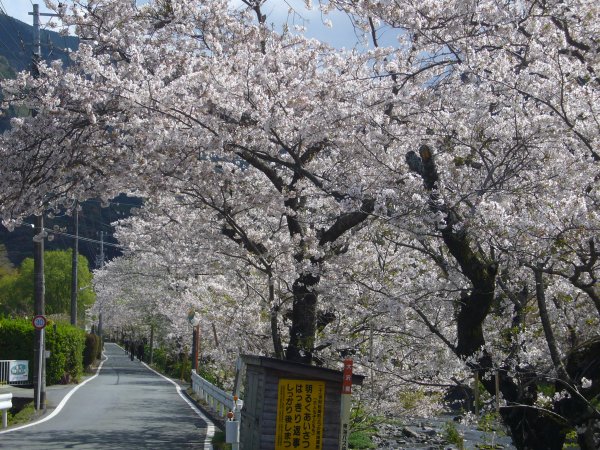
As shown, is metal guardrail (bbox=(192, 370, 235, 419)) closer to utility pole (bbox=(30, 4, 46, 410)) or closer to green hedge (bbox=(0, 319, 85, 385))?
utility pole (bbox=(30, 4, 46, 410))

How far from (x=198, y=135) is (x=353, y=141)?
2.07 meters

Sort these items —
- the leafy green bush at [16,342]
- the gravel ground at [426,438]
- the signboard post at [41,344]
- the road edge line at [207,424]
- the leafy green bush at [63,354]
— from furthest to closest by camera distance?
the leafy green bush at [63,354] → the leafy green bush at [16,342] → the signboard post at [41,344] → the gravel ground at [426,438] → the road edge line at [207,424]

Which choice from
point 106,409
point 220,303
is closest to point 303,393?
point 220,303

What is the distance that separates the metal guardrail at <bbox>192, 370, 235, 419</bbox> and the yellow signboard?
4.24 m

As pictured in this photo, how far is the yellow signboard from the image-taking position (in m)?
10.8

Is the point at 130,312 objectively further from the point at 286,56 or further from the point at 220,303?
the point at 286,56

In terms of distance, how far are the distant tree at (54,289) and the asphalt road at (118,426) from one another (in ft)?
150

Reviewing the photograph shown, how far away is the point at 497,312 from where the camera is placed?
11.1 meters

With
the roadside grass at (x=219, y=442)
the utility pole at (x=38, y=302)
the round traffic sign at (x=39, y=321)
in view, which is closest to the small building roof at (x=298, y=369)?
the roadside grass at (x=219, y=442)

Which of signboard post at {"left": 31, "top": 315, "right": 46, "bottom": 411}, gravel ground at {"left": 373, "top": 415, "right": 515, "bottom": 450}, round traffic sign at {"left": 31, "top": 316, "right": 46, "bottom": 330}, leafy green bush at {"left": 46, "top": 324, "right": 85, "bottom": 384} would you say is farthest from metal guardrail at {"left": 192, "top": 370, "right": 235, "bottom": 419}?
leafy green bush at {"left": 46, "top": 324, "right": 85, "bottom": 384}

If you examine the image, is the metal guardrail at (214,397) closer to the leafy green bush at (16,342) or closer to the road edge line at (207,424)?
the road edge line at (207,424)

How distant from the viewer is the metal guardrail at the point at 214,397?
693 inches

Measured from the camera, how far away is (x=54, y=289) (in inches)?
2867

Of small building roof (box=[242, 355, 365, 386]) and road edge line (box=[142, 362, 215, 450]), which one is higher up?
small building roof (box=[242, 355, 365, 386])
